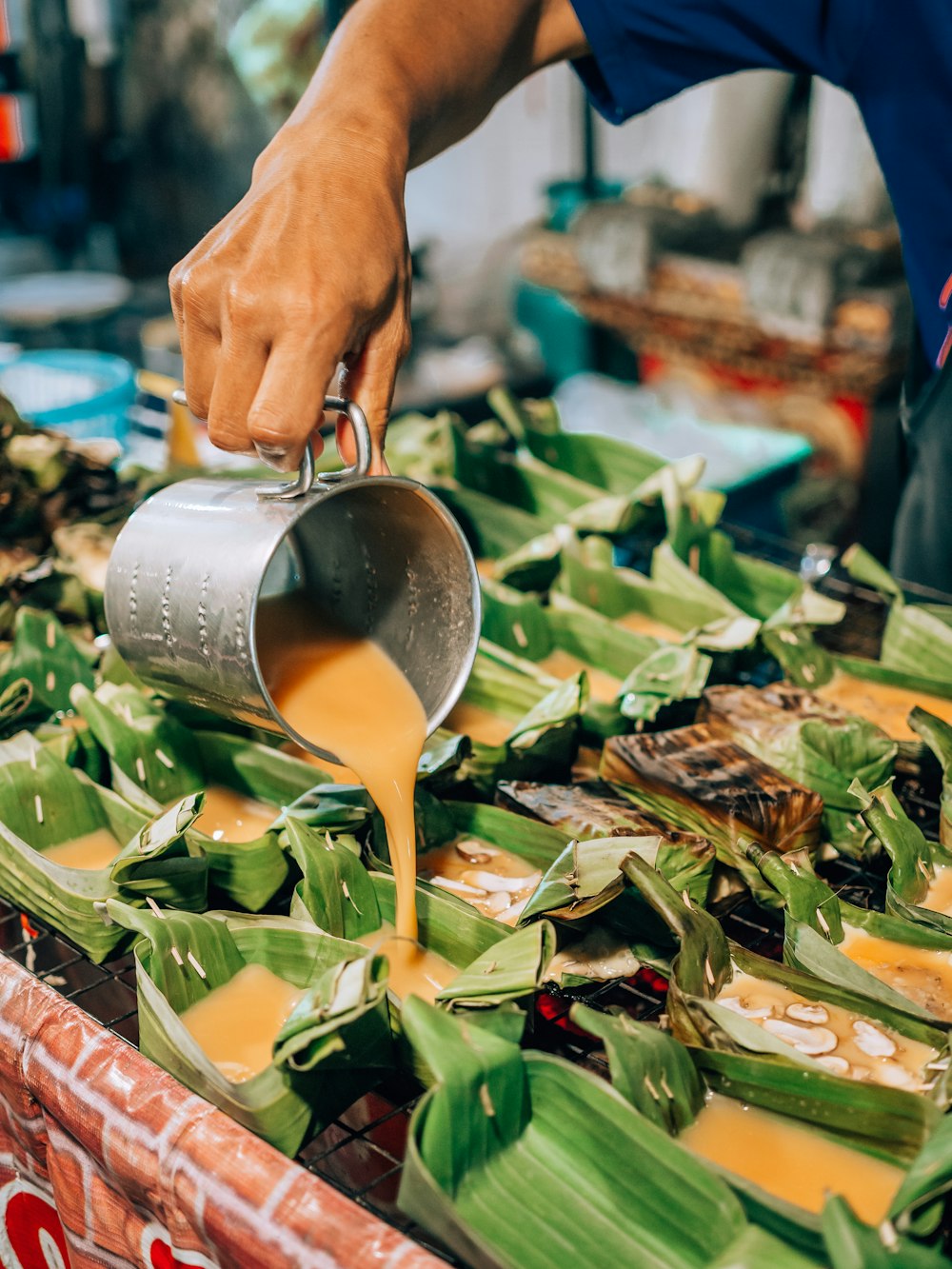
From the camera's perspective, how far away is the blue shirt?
5.31ft

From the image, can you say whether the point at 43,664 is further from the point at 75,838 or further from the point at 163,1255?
the point at 163,1255

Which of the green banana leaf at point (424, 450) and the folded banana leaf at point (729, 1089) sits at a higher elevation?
the folded banana leaf at point (729, 1089)

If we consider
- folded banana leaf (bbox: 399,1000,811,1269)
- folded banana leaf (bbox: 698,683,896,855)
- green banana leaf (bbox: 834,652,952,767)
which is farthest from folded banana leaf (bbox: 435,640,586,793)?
folded banana leaf (bbox: 399,1000,811,1269)

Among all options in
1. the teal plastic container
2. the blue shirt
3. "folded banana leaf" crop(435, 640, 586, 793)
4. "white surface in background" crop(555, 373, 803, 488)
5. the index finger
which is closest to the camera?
the index finger

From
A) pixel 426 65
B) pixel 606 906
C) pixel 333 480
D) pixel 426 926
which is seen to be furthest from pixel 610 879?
pixel 426 65

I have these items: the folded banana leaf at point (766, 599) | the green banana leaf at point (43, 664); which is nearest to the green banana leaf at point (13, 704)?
the green banana leaf at point (43, 664)

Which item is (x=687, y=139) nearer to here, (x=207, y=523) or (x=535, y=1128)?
(x=207, y=523)

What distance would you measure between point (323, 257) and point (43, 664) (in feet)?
2.32

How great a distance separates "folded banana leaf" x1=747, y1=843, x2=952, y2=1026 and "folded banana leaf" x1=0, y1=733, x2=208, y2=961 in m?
0.54

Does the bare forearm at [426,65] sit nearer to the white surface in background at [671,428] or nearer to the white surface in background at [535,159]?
the white surface in background at [671,428]

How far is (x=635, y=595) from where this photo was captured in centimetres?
177

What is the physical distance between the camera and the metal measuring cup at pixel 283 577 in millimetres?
1061

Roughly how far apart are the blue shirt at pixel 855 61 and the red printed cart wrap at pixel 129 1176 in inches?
54.6

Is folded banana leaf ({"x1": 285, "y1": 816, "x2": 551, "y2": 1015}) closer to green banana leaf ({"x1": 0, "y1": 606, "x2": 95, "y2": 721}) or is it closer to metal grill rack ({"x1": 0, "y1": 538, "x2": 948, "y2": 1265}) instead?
metal grill rack ({"x1": 0, "y1": 538, "x2": 948, "y2": 1265})
